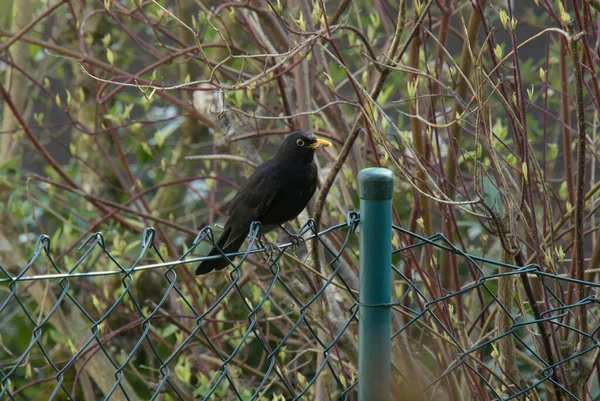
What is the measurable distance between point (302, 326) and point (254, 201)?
110 cm

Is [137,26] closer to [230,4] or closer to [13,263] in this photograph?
[13,263]

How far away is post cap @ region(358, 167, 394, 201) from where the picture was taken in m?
1.93

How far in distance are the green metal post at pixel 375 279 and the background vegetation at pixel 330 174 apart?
0.44 metres

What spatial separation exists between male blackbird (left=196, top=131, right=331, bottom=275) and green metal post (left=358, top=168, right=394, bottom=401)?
141 cm

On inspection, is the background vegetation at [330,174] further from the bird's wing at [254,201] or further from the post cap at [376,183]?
the post cap at [376,183]

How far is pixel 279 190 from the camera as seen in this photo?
340cm

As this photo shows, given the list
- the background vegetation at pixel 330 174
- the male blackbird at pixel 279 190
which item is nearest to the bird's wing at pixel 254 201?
the male blackbird at pixel 279 190

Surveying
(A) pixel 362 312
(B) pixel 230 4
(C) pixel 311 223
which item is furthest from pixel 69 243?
(A) pixel 362 312

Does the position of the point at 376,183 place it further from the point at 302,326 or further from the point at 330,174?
the point at 302,326

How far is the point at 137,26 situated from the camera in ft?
19.5

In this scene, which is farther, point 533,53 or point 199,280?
point 533,53

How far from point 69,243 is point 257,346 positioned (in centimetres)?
150

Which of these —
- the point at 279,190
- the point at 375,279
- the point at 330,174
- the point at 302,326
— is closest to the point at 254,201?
the point at 279,190

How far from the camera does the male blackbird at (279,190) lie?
341cm
